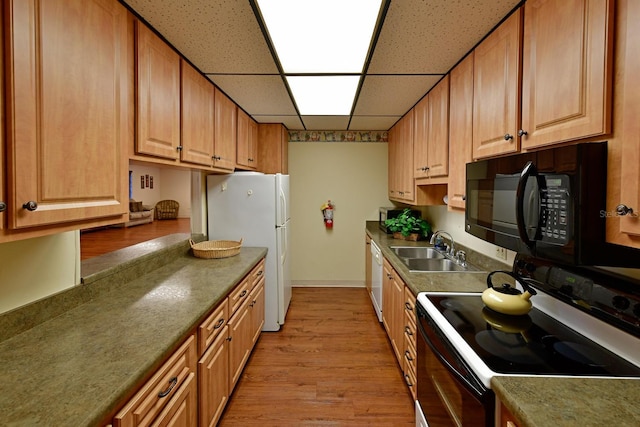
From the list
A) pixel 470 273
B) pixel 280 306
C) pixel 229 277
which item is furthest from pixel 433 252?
pixel 229 277

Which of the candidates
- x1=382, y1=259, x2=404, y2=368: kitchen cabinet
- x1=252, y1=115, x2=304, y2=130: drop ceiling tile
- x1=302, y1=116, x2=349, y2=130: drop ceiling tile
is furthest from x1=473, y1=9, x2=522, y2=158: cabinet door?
x1=252, y1=115, x2=304, y2=130: drop ceiling tile

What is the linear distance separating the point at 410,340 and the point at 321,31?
187cm

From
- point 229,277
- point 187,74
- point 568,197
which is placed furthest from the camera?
point 229,277

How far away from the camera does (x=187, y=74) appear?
1.92 meters

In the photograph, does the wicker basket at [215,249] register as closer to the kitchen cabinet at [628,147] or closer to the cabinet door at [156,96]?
the cabinet door at [156,96]

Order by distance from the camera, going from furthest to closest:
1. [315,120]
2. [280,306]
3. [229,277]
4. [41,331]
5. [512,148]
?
[315,120]
[280,306]
[229,277]
[512,148]
[41,331]

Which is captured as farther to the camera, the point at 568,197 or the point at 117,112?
the point at 117,112

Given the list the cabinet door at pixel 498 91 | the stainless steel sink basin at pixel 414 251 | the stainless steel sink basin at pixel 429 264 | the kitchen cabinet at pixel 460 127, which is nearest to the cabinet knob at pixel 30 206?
the cabinet door at pixel 498 91

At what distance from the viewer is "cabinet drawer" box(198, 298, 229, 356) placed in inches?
60.4

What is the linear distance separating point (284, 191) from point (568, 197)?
2.61 m

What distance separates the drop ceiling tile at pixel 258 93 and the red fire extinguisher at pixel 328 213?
60.5 inches

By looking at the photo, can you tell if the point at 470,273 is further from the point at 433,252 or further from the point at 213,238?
the point at 213,238

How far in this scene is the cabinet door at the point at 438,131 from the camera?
2199 millimetres

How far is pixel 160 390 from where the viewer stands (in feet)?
3.74
